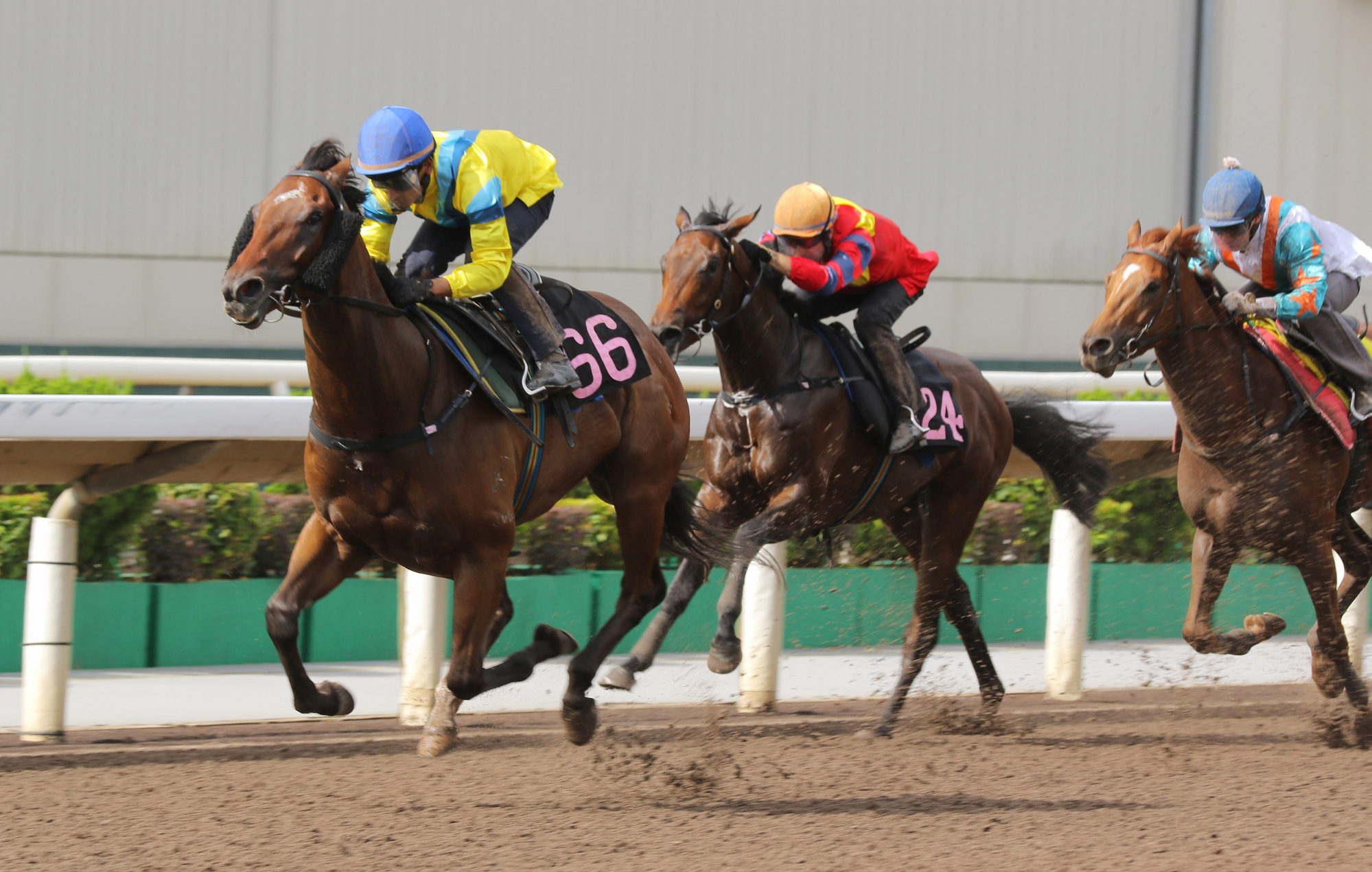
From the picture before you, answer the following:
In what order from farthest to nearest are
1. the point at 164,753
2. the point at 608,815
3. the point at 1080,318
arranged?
the point at 1080,318, the point at 164,753, the point at 608,815

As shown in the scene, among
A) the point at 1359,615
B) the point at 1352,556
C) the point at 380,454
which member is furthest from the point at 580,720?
the point at 1359,615

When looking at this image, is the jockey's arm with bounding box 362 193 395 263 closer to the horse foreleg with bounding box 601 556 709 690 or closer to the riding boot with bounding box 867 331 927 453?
the horse foreleg with bounding box 601 556 709 690

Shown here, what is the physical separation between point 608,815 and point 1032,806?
1.20 metres

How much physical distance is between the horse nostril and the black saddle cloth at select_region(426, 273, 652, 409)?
0.76m

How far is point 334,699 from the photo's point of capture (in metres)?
4.16

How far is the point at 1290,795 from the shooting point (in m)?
4.33

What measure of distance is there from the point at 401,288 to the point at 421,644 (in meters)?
1.76

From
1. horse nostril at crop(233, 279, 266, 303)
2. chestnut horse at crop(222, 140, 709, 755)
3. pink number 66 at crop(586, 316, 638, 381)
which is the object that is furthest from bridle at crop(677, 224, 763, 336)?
horse nostril at crop(233, 279, 266, 303)

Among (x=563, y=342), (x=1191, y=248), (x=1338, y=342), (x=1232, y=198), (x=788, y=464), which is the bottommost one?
(x=788, y=464)

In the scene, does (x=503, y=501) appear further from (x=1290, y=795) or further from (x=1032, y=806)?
(x=1290, y=795)

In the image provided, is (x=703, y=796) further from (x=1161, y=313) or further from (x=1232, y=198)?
(x=1232, y=198)

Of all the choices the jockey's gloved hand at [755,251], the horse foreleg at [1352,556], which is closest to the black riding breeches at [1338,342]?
the horse foreleg at [1352,556]

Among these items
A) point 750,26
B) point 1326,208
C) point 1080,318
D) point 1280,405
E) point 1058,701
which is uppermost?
point 750,26

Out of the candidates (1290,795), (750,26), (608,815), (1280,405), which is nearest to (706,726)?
(608,815)
